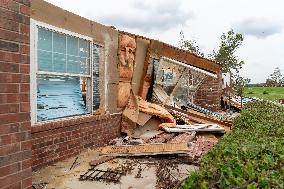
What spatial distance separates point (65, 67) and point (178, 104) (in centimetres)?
744

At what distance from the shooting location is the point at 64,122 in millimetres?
7086

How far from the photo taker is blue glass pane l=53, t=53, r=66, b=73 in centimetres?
693

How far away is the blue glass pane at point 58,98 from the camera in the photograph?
6.65 m

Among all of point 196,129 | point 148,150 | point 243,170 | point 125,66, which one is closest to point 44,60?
point 148,150

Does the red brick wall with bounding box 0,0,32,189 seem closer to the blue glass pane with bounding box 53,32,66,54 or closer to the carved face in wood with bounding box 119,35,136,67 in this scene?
the blue glass pane with bounding box 53,32,66,54

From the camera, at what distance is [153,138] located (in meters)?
9.30

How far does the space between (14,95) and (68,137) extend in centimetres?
369

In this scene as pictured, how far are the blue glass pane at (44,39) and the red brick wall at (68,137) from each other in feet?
4.64

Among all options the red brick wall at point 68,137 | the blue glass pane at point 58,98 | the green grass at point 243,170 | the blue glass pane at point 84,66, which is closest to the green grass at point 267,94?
the red brick wall at point 68,137

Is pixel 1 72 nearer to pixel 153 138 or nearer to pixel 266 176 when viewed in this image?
pixel 266 176

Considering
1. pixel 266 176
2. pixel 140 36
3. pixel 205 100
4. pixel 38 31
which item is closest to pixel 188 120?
pixel 140 36

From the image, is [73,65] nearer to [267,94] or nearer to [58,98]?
[58,98]

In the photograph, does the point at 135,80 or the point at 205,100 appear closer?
the point at 135,80

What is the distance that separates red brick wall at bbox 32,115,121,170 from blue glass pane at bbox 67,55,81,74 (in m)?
1.02
